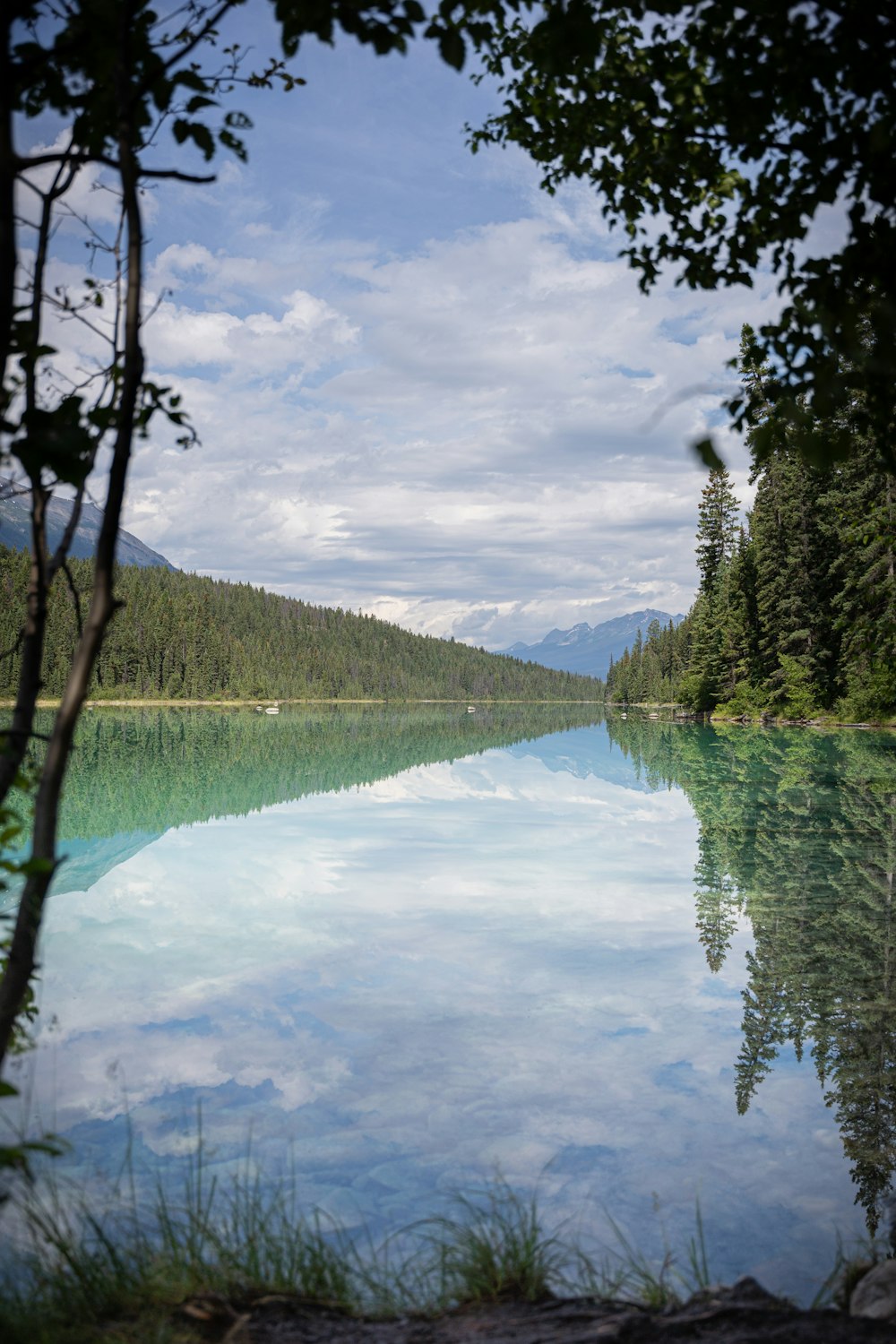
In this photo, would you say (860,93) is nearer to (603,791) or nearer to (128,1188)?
(128,1188)

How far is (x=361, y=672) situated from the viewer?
198875 millimetres

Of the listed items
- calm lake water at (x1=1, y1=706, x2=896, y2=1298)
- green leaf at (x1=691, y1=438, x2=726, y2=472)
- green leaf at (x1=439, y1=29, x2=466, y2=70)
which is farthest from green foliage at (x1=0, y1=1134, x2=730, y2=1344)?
green leaf at (x1=439, y1=29, x2=466, y2=70)

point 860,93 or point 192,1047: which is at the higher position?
point 860,93

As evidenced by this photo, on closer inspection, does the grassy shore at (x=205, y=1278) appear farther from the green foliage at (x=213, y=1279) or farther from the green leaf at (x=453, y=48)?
the green leaf at (x=453, y=48)

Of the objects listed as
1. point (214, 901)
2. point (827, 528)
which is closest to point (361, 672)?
point (827, 528)

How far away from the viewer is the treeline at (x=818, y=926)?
672cm

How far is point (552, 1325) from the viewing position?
3234 millimetres

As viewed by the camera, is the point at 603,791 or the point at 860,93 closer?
the point at 860,93

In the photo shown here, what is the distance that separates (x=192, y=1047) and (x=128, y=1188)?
276 centimetres

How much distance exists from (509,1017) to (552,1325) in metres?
5.57

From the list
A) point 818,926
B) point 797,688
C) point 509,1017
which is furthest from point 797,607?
point 509,1017

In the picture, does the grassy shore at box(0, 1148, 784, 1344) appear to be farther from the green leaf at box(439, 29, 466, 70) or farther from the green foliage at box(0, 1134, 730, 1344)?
the green leaf at box(439, 29, 466, 70)

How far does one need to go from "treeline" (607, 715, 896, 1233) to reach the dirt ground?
7.06ft

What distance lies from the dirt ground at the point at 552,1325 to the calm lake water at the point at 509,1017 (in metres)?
1.65
